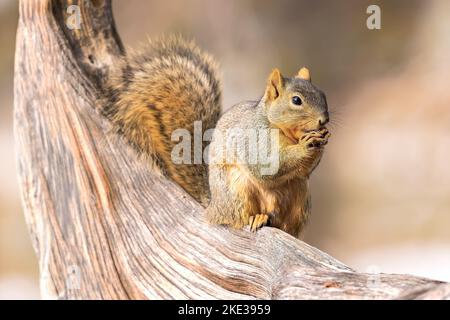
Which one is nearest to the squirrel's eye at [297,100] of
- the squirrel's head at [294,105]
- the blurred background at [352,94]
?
the squirrel's head at [294,105]

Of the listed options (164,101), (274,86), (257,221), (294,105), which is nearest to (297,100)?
(294,105)

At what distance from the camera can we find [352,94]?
13.7 ft

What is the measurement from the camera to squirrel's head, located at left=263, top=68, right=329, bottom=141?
2.02 meters

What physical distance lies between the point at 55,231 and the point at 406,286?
42.2 inches

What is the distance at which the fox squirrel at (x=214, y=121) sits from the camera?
82.0 inches

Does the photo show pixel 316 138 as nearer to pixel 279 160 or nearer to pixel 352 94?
pixel 279 160

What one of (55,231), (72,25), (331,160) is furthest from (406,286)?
(331,160)

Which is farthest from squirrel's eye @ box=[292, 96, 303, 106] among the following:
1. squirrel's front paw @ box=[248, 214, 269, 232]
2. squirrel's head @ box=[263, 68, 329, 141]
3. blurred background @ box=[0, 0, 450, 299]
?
blurred background @ box=[0, 0, 450, 299]

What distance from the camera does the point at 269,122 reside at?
2148mm

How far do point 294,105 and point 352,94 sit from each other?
7.24 ft

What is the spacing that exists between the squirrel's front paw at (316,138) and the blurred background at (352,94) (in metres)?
1.89

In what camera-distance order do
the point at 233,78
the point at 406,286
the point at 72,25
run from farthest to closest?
the point at 233,78
the point at 72,25
the point at 406,286
